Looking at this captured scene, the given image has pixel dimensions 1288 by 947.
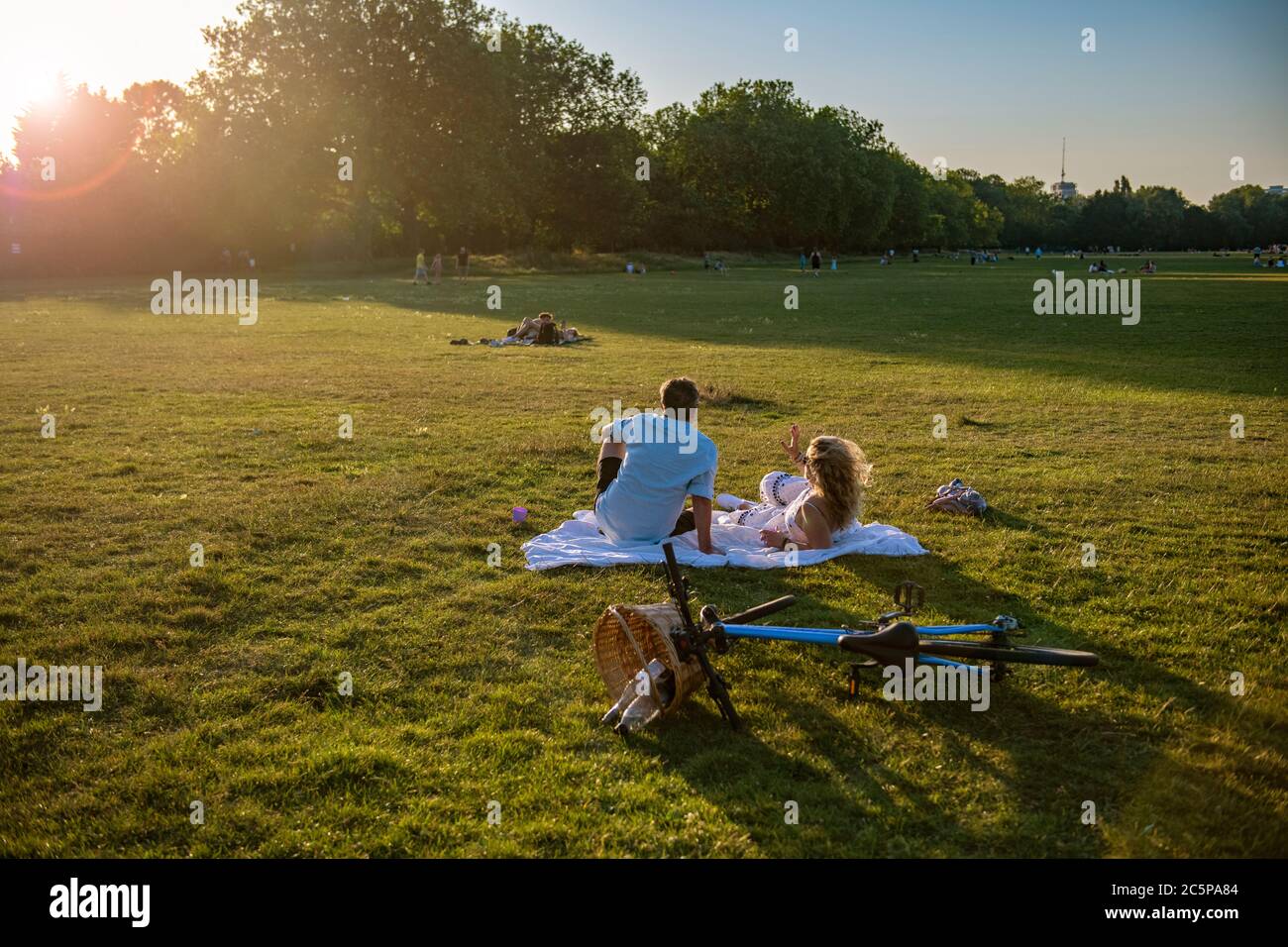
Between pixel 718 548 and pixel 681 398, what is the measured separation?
1.33 m

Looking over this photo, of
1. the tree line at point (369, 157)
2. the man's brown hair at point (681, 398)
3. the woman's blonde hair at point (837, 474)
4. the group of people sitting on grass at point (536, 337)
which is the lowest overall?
the woman's blonde hair at point (837, 474)

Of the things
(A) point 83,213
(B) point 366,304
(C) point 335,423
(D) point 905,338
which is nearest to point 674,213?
(A) point 83,213

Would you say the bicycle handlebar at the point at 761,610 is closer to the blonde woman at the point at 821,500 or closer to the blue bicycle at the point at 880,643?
the blue bicycle at the point at 880,643

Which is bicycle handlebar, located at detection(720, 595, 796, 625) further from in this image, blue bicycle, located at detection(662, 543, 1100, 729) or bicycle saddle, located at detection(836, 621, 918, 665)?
bicycle saddle, located at detection(836, 621, 918, 665)

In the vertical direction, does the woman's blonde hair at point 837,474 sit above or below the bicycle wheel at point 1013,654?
above

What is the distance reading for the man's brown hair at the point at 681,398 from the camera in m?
7.66

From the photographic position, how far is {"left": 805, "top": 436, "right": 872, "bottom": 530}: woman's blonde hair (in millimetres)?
7309

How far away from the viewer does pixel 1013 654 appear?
4.66 meters

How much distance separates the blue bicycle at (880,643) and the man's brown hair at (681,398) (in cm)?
247

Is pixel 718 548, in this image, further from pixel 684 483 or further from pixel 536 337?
pixel 536 337

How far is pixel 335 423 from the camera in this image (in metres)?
13.3

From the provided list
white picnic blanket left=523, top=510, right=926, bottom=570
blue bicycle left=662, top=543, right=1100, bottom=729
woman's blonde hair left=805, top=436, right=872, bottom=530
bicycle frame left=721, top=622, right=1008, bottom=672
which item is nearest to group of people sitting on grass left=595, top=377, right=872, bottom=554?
woman's blonde hair left=805, top=436, right=872, bottom=530

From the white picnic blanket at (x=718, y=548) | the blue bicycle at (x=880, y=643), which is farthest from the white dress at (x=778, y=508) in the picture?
the blue bicycle at (x=880, y=643)
